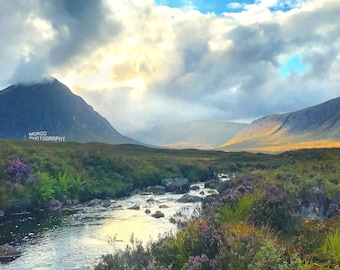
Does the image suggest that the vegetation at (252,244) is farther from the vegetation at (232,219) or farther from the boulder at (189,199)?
the boulder at (189,199)

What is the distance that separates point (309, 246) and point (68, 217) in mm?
30978

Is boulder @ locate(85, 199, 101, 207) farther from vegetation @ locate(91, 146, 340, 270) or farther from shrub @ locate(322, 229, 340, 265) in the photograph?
shrub @ locate(322, 229, 340, 265)

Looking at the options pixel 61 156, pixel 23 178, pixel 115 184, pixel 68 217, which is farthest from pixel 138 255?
pixel 61 156

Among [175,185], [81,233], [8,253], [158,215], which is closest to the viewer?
[8,253]

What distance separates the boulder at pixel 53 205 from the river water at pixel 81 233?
2.83 m

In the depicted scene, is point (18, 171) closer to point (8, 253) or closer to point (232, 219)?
point (8, 253)

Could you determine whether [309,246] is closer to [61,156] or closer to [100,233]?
[100,233]

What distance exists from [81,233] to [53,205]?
15.1 meters

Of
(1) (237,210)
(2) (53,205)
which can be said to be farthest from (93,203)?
(1) (237,210)

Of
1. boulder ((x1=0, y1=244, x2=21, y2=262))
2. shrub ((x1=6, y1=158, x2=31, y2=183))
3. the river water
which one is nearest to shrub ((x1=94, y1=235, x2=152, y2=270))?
the river water

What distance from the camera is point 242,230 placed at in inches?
502

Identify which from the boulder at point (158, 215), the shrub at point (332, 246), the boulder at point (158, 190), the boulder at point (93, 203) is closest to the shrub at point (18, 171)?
the boulder at point (93, 203)

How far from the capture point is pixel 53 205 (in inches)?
1762

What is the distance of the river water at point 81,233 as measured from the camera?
2339 centimetres
